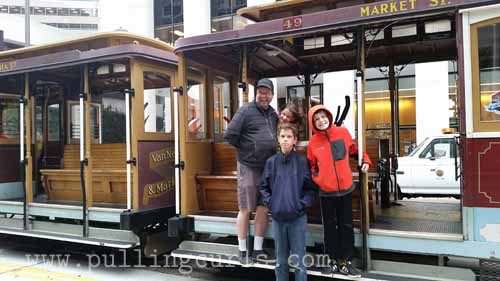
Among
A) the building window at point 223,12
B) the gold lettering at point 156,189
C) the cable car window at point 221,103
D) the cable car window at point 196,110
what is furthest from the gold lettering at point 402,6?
the building window at point 223,12

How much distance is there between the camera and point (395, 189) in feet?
21.4

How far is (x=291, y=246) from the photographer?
409 centimetres

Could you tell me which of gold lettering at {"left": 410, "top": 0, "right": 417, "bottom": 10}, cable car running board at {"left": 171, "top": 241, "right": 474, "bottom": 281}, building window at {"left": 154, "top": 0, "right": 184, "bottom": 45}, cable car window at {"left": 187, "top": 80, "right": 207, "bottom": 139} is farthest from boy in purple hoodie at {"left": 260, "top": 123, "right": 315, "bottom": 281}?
building window at {"left": 154, "top": 0, "right": 184, "bottom": 45}

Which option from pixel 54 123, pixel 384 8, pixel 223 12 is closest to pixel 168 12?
pixel 223 12

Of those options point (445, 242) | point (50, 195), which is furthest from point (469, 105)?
point (50, 195)

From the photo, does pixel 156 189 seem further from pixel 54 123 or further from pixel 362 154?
pixel 54 123

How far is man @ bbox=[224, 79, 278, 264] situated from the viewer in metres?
4.52

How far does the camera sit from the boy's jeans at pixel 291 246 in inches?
159

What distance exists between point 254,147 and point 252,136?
113 mm

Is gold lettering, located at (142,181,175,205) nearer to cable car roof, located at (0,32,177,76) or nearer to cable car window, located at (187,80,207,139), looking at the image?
cable car window, located at (187,80,207,139)

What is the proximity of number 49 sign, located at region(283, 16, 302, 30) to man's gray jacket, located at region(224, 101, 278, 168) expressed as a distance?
33.0 inches

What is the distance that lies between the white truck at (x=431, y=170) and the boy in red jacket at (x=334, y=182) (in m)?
5.70

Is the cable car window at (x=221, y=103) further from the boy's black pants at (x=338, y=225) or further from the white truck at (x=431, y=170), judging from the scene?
the white truck at (x=431, y=170)

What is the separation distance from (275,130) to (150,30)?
53.3 ft
